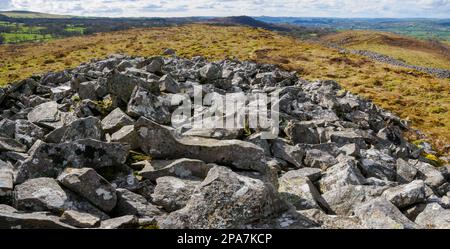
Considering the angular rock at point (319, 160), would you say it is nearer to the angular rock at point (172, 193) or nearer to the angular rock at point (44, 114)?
the angular rock at point (172, 193)

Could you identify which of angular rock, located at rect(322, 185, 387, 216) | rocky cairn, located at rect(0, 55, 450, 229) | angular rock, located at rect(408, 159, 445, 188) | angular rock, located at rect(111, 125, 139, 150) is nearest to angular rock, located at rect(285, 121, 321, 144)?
rocky cairn, located at rect(0, 55, 450, 229)

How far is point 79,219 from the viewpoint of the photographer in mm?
8430

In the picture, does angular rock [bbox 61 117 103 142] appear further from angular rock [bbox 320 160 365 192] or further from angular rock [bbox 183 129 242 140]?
angular rock [bbox 320 160 365 192]

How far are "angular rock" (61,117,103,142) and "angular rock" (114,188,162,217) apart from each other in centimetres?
354

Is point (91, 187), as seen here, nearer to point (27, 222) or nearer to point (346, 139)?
point (27, 222)

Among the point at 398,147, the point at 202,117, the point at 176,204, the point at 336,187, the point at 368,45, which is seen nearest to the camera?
the point at 176,204

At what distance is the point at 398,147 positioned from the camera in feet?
71.0

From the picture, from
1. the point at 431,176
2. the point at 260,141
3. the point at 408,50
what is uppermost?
the point at 260,141

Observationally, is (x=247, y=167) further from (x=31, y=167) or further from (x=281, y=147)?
(x=31, y=167)

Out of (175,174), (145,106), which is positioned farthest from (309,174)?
(145,106)

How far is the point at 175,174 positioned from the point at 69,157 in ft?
10.3

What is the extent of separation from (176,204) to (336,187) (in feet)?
19.1

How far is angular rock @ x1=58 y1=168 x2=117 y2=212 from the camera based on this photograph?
9.59 metres
